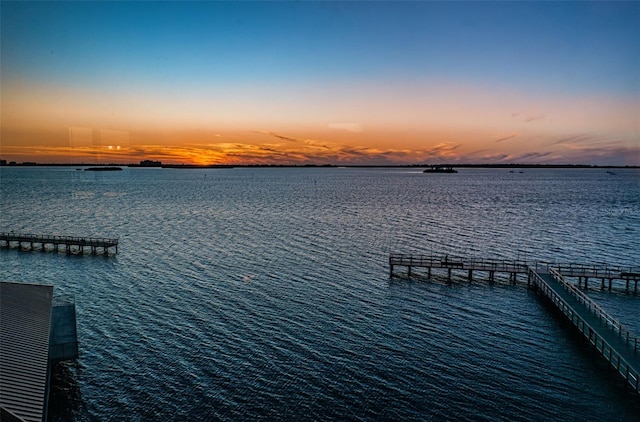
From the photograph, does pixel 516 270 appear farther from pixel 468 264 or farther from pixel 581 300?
pixel 581 300

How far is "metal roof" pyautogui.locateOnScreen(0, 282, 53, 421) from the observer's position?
44.6 ft

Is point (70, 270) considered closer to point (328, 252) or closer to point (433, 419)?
point (328, 252)

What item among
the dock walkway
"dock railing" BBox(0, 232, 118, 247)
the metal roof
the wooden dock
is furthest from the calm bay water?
the metal roof

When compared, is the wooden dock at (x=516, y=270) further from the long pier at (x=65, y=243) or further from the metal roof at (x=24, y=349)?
the long pier at (x=65, y=243)

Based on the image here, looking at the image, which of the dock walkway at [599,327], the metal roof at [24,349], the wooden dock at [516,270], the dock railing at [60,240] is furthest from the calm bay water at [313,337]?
the metal roof at [24,349]

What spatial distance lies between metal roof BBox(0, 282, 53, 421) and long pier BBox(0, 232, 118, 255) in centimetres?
2602

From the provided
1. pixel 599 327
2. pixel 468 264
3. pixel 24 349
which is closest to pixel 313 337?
pixel 24 349

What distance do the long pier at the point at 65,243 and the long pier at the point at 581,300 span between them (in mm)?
31030

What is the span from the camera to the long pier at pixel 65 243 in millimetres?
49469

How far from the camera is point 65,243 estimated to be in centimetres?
5016

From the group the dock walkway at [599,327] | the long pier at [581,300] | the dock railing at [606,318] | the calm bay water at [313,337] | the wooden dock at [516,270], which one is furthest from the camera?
the wooden dock at [516,270]

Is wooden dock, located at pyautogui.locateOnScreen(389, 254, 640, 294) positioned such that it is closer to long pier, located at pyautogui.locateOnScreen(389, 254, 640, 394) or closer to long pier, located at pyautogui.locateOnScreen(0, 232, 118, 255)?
long pier, located at pyautogui.locateOnScreen(389, 254, 640, 394)

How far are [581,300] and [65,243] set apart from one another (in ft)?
163

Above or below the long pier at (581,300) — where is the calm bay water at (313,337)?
below
